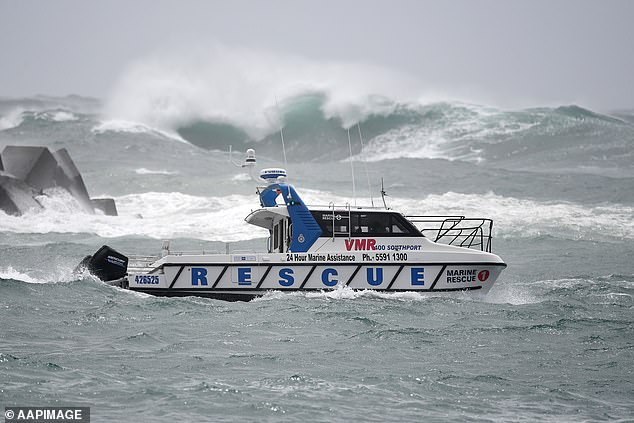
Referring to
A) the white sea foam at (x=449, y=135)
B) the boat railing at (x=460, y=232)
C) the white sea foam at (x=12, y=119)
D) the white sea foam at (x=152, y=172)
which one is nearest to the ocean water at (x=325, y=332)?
the boat railing at (x=460, y=232)

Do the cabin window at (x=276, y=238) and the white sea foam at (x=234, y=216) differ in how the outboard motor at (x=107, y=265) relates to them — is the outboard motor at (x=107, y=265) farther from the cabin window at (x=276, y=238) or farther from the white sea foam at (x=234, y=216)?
the white sea foam at (x=234, y=216)

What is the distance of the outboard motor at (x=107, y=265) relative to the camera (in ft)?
61.1

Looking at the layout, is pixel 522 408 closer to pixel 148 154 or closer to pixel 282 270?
pixel 282 270

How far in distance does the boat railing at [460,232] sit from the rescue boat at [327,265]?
0.71 meters

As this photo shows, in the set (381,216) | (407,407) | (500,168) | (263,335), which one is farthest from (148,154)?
(407,407)

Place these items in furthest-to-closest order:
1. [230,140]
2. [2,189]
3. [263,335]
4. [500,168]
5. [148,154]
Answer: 1. [230,140]
2. [148,154]
3. [500,168]
4. [2,189]
5. [263,335]

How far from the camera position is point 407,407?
11211 mm

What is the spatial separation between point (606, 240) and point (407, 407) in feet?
74.1

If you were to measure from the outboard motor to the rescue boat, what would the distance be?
0.02 metres

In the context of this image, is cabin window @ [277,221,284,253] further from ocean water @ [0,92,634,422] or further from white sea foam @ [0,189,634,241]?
white sea foam @ [0,189,634,241]

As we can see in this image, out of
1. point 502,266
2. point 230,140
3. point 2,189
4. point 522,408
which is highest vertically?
point 230,140

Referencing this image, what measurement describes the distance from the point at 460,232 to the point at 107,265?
23.5 feet

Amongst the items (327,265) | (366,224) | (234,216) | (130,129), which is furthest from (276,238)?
(130,129)

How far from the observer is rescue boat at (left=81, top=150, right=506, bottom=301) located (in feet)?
60.7
